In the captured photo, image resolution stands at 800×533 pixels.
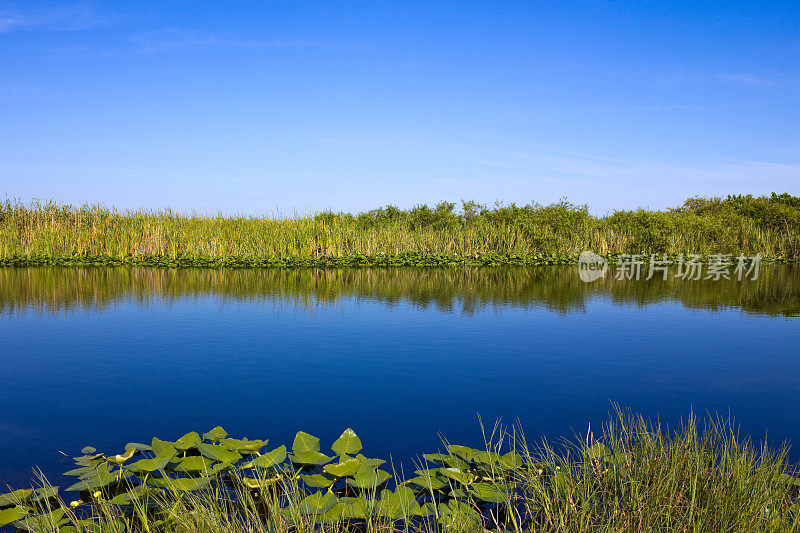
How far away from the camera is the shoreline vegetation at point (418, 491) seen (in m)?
2.77

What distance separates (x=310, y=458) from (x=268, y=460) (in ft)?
0.96

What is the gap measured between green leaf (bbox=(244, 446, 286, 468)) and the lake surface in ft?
2.07

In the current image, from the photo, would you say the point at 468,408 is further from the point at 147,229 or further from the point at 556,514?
the point at 147,229

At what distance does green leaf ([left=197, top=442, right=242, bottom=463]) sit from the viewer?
3.66m

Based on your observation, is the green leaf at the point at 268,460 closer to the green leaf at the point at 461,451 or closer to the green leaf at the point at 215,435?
the green leaf at the point at 215,435

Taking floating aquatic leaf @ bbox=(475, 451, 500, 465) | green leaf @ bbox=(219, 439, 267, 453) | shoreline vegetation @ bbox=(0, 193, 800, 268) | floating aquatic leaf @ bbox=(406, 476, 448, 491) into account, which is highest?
shoreline vegetation @ bbox=(0, 193, 800, 268)

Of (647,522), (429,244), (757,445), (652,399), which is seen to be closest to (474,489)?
(647,522)

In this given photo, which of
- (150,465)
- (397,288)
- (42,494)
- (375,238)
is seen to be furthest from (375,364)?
(375,238)

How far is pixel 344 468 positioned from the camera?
3.48 metres

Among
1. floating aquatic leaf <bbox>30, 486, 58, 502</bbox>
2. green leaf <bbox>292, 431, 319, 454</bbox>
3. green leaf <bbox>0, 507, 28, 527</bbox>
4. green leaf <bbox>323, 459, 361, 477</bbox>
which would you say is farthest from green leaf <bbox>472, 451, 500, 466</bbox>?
green leaf <bbox>0, 507, 28, 527</bbox>

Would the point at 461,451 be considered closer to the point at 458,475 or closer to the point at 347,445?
the point at 458,475

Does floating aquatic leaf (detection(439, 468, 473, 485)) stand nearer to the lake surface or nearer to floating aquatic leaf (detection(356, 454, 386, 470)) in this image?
floating aquatic leaf (detection(356, 454, 386, 470))

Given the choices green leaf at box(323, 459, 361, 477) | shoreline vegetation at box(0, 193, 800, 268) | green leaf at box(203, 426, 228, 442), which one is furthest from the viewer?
shoreline vegetation at box(0, 193, 800, 268)

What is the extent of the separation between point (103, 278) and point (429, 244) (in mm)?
10324
